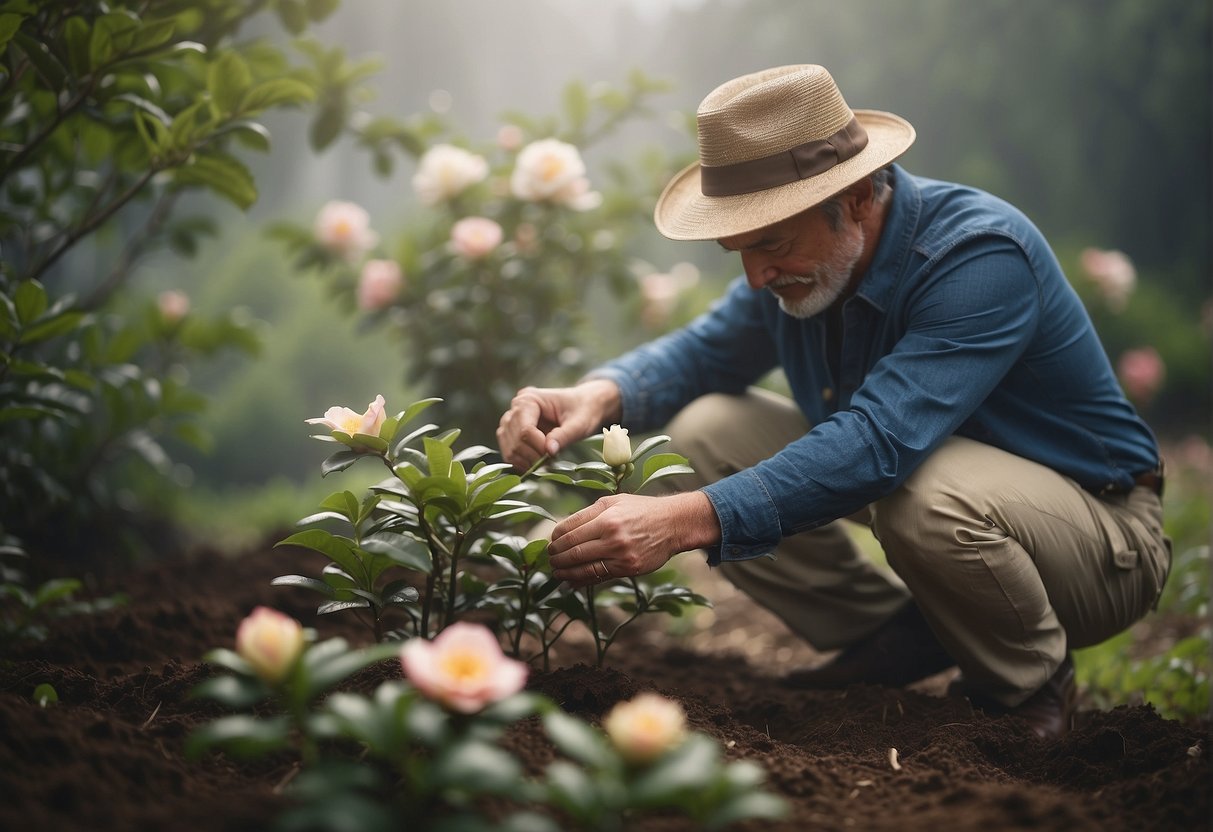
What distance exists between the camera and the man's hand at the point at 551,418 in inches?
69.9

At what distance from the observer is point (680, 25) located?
5535mm

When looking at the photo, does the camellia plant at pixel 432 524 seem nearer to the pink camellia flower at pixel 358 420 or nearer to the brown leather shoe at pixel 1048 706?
the pink camellia flower at pixel 358 420

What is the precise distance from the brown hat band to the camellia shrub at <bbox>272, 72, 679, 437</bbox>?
930 millimetres

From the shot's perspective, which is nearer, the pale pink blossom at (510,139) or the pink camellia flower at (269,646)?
the pink camellia flower at (269,646)

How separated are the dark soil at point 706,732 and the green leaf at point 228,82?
103cm

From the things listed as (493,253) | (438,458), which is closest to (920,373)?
(438,458)

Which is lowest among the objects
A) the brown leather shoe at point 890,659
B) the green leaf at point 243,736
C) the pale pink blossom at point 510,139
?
the brown leather shoe at point 890,659

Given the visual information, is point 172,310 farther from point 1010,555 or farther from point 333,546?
point 1010,555

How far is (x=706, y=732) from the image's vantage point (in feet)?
4.88

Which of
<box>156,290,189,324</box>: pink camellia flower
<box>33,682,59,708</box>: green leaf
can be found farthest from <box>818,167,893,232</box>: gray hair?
<box>156,290,189,324</box>: pink camellia flower

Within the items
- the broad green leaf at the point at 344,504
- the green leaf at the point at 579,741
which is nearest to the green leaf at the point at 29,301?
the broad green leaf at the point at 344,504

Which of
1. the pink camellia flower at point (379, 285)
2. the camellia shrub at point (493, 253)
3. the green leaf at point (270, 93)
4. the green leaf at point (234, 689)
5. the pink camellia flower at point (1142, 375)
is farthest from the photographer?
the pink camellia flower at point (1142, 375)

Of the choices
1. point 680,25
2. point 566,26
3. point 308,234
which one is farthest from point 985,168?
point 308,234

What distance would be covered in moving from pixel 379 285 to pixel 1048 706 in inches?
79.7
